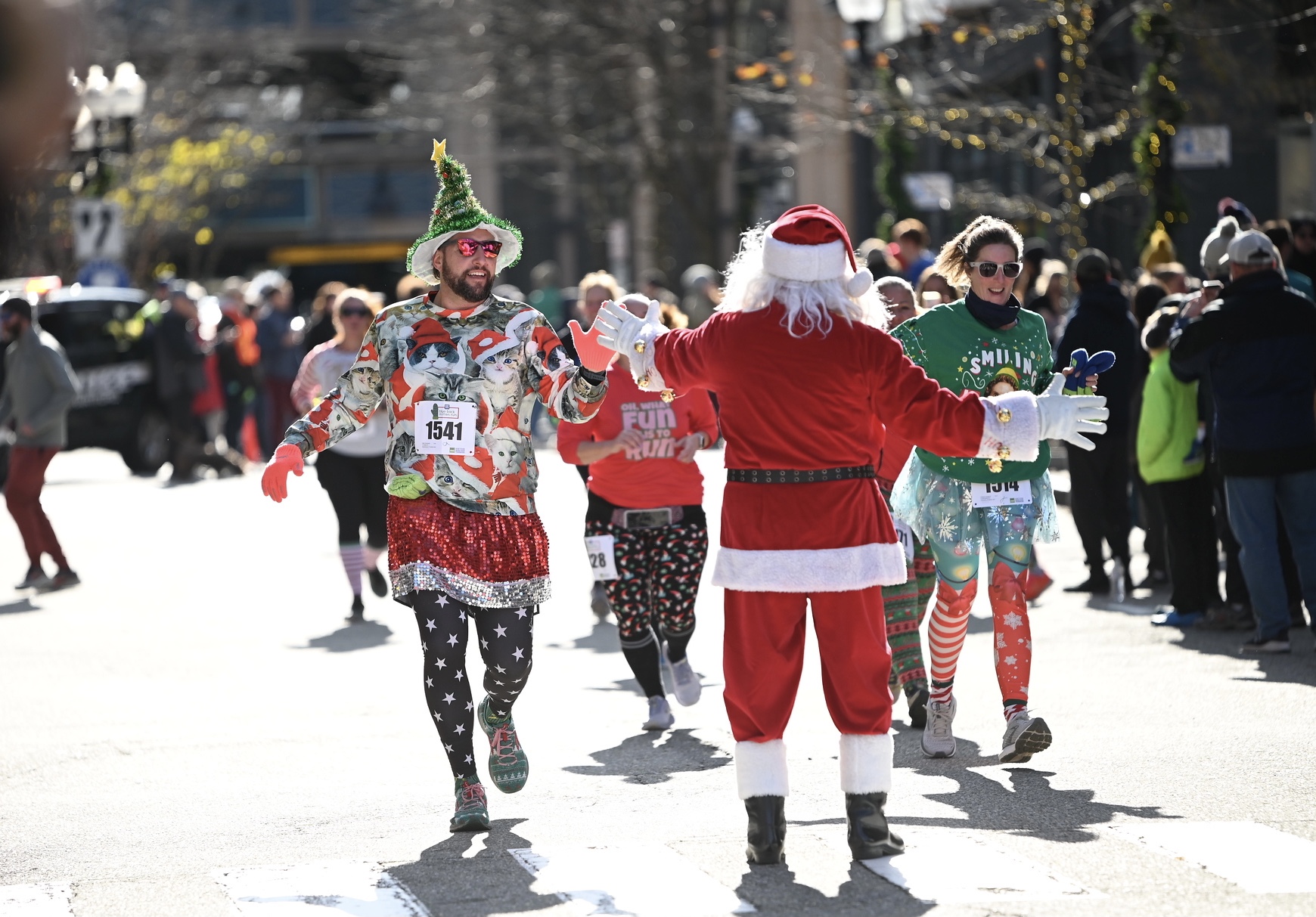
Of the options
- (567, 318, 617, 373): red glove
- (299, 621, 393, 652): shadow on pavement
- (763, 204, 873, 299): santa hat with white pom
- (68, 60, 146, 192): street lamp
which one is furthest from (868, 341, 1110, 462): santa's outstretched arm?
(68, 60, 146, 192): street lamp

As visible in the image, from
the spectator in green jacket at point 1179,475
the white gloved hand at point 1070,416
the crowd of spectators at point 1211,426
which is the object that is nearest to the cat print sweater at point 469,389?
the white gloved hand at point 1070,416

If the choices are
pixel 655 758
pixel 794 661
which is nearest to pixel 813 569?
pixel 794 661

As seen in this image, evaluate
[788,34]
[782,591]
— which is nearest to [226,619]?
[782,591]

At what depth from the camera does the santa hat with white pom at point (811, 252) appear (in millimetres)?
5246

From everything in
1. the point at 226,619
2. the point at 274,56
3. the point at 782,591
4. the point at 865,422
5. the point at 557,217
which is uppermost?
the point at 274,56

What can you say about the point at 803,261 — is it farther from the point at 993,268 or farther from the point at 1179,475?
the point at 1179,475

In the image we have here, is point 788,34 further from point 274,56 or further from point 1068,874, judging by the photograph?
point 1068,874

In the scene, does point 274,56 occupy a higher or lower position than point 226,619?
higher

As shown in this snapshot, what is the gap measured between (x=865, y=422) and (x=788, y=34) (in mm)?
29589

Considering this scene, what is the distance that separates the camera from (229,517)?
18531 mm

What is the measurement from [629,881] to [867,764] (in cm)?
73

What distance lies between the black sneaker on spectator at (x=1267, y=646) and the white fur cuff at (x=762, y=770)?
178 inches

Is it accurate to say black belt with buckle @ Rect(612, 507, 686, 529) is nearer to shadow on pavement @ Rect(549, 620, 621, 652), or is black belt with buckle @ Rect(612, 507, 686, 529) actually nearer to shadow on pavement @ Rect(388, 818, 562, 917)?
shadow on pavement @ Rect(388, 818, 562, 917)

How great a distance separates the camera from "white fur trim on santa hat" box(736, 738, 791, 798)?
16.8ft
